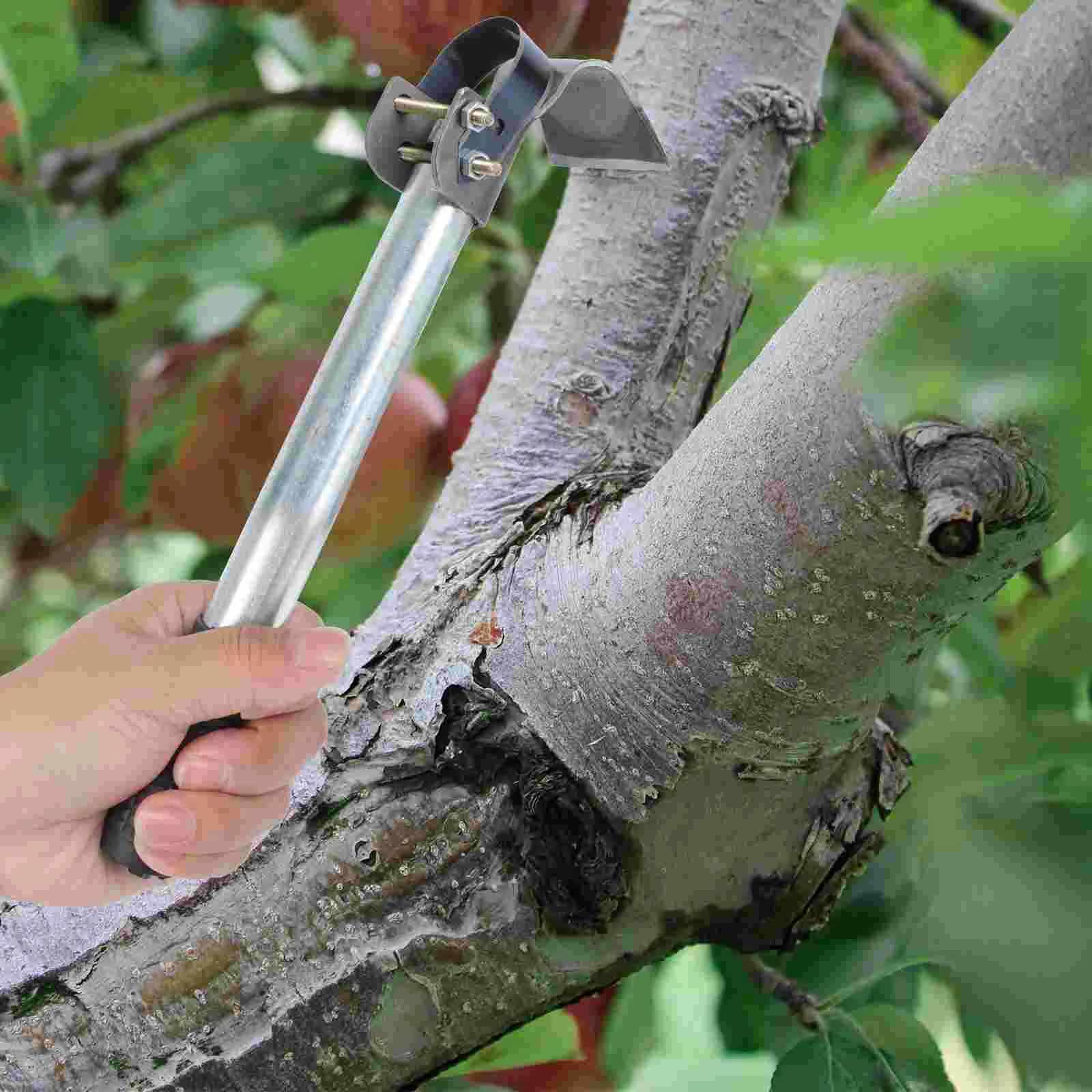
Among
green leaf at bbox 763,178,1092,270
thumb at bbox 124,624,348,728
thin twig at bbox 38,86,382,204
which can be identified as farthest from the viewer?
thin twig at bbox 38,86,382,204

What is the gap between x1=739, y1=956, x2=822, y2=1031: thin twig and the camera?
16.7 inches

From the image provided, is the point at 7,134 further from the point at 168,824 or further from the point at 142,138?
the point at 168,824

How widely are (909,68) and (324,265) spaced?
0.34 m

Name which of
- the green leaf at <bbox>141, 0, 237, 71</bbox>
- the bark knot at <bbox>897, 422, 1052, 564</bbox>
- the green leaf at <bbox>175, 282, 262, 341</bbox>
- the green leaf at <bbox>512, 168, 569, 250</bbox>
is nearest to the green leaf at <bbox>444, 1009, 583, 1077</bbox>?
the bark knot at <bbox>897, 422, 1052, 564</bbox>

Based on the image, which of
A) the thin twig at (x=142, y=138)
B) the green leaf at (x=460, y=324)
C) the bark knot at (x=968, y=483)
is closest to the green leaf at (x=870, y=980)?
the bark knot at (x=968, y=483)

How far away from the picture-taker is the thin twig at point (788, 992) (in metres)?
0.42

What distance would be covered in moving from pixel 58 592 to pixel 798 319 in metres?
1.11

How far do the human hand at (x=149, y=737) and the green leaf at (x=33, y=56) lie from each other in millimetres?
441

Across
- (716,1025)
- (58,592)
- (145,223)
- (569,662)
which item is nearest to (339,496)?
(569,662)

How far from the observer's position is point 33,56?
70 cm

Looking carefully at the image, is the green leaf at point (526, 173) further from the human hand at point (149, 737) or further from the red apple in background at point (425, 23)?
the human hand at point (149, 737)

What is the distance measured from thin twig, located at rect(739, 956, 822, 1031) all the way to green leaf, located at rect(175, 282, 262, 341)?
21.8 inches

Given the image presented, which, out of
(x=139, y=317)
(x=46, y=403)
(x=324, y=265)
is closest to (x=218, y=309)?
(x=139, y=317)

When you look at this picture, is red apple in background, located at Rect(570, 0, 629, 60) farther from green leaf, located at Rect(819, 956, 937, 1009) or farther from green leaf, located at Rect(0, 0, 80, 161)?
green leaf, located at Rect(819, 956, 937, 1009)
